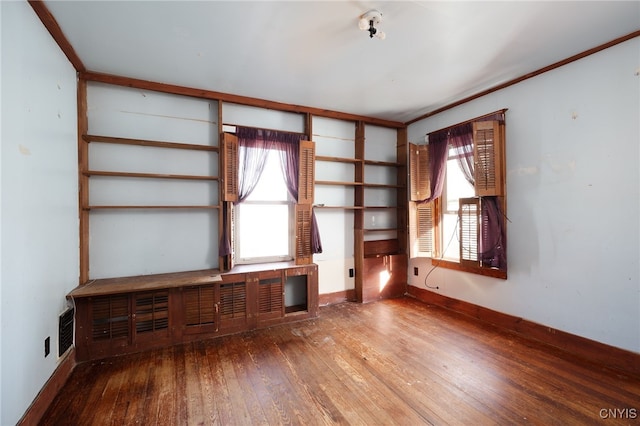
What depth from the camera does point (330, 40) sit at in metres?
2.33

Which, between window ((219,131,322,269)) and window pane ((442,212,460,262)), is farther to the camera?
window pane ((442,212,460,262))

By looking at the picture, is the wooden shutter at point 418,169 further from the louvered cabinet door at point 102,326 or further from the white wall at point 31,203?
the white wall at point 31,203

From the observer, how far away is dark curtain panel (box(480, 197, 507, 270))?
316cm

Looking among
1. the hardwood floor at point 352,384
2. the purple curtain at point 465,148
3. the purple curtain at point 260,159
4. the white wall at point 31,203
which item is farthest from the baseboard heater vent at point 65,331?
the purple curtain at point 465,148

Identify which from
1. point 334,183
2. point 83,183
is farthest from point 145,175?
point 334,183

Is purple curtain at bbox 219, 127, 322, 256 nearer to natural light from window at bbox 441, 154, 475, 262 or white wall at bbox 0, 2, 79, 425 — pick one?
white wall at bbox 0, 2, 79, 425

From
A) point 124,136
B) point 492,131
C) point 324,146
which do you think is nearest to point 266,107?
point 324,146

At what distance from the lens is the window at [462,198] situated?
318 centimetres

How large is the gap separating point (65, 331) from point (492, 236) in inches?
169

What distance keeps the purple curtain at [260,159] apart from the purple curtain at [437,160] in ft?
5.73

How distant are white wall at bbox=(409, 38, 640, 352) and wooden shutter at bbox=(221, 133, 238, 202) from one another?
123 inches

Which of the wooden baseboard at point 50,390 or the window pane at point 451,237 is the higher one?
the window pane at point 451,237

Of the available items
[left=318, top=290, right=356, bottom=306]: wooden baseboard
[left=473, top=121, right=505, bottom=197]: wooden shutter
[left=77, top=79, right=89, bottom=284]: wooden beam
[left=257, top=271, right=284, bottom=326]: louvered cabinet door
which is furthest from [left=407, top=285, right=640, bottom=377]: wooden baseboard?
[left=77, top=79, right=89, bottom=284]: wooden beam

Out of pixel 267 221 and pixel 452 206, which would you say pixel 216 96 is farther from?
pixel 452 206
